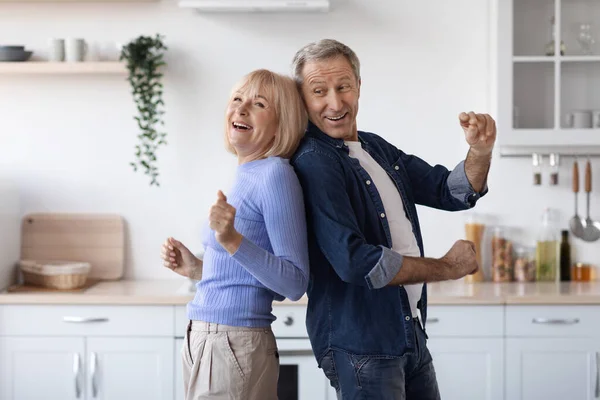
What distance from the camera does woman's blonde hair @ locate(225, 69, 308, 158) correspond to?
199cm

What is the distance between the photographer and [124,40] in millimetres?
3973

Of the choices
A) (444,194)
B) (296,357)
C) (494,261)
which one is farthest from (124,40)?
(444,194)

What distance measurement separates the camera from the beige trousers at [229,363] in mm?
1922

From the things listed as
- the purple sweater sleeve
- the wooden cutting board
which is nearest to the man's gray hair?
the purple sweater sleeve

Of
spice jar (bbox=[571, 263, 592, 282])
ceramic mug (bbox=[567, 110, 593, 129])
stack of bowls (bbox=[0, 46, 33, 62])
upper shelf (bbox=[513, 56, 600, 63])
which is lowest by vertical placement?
spice jar (bbox=[571, 263, 592, 282])

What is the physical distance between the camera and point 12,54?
3.83m

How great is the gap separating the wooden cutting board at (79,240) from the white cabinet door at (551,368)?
1.80 meters

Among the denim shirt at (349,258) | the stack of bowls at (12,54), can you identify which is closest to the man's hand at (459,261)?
the denim shirt at (349,258)

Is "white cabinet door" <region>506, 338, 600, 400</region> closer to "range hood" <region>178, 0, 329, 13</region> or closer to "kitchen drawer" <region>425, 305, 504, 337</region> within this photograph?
"kitchen drawer" <region>425, 305, 504, 337</region>

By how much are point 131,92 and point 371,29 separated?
3.71 ft

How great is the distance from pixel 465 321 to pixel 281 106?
1.79 m

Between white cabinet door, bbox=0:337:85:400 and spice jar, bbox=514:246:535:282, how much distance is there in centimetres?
193

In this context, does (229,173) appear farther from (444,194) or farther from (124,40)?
(444,194)

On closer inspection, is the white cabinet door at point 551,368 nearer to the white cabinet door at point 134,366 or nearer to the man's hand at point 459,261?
the white cabinet door at point 134,366
